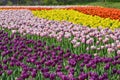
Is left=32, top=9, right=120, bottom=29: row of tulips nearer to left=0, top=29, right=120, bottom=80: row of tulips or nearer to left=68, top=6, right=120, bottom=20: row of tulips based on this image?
left=68, top=6, right=120, bottom=20: row of tulips

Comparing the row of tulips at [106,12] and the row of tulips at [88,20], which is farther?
the row of tulips at [106,12]

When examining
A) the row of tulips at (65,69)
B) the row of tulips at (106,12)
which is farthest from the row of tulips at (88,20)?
the row of tulips at (65,69)

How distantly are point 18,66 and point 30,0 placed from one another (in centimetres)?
3620

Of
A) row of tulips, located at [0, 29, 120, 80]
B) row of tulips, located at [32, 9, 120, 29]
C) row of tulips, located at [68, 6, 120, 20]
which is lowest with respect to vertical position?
row of tulips, located at [68, 6, 120, 20]

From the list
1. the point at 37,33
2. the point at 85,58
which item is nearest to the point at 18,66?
the point at 85,58

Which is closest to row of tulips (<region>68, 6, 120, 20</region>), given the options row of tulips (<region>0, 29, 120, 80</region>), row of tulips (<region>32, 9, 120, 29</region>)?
row of tulips (<region>32, 9, 120, 29</region>)

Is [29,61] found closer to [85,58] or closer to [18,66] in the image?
[18,66]

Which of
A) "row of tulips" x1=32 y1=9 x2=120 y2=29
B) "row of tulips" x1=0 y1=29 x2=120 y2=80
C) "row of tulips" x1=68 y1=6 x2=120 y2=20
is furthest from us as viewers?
"row of tulips" x1=68 y1=6 x2=120 y2=20

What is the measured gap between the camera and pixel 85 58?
6059 mm

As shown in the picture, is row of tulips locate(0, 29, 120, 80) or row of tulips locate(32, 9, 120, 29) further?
row of tulips locate(32, 9, 120, 29)

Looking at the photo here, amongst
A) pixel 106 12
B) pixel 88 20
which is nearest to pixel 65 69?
pixel 88 20

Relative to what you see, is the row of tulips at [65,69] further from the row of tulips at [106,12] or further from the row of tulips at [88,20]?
the row of tulips at [106,12]

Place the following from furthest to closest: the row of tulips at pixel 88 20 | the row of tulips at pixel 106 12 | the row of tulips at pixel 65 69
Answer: the row of tulips at pixel 106 12
the row of tulips at pixel 88 20
the row of tulips at pixel 65 69

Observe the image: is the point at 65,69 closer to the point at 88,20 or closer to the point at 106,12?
the point at 88,20
